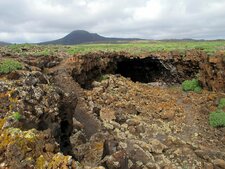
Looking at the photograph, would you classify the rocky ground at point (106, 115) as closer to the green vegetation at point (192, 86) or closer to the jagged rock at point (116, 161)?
the jagged rock at point (116, 161)

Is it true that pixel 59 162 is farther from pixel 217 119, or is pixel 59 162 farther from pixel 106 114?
pixel 217 119

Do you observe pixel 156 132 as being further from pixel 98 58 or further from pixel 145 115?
pixel 98 58

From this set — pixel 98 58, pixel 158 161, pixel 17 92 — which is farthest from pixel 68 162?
pixel 98 58

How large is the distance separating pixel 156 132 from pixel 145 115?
2.72 meters

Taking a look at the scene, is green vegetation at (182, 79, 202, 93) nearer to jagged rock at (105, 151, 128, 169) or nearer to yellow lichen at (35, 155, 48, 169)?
jagged rock at (105, 151, 128, 169)

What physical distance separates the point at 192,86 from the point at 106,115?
10.7m

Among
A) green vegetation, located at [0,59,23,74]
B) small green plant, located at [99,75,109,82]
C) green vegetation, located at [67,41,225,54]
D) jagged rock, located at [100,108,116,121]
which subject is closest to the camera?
green vegetation, located at [0,59,23,74]

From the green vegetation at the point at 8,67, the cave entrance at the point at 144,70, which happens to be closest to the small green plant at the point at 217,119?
the cave entrance at the point at 144,70

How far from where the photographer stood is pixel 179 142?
23.6 metres

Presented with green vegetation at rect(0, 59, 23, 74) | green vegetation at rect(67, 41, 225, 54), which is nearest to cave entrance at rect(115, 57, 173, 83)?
green vegetation at rect(67, 41, 225, 54)

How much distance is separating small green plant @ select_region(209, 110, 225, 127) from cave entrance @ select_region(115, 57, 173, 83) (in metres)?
9.69

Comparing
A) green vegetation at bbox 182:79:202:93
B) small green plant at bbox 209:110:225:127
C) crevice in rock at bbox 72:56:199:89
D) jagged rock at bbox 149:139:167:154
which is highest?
crevice in rock at bbox 72:56:199:89

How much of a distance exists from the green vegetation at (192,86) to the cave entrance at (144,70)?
290cm

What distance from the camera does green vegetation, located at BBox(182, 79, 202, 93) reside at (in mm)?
32559
